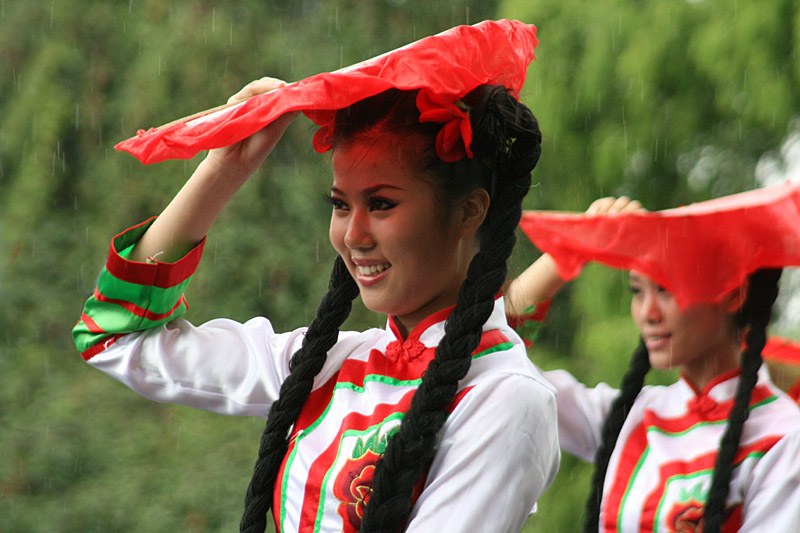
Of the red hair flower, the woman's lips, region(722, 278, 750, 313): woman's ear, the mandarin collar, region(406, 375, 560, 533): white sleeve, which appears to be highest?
the red hair flower

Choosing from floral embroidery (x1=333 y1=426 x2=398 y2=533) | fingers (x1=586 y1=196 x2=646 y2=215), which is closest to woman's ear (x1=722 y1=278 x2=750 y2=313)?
fingers (x1=586 y1=196 x2=646 y2=215)

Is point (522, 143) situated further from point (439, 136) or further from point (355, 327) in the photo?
point (355, 327)

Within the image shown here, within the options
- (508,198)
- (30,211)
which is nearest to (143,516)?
(30,211)

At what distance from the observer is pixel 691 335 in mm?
2078

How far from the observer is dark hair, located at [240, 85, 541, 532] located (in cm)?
128

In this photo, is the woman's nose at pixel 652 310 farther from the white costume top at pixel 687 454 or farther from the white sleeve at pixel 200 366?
the white sleeve at pixel 200 366

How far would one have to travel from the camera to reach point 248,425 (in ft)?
17.3

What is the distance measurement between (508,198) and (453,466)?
Answer: 1.33 feet

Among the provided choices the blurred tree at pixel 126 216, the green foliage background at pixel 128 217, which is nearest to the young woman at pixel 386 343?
the green foliage background at pixel 128 217

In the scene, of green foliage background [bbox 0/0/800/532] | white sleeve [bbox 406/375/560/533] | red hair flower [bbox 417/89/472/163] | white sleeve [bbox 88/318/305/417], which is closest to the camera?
white sleeve [bbox 406/375/560/533]

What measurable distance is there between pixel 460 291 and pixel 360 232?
0.55 ft

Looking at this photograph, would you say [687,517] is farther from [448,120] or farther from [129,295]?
[129,295]

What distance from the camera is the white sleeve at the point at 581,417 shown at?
221 cm

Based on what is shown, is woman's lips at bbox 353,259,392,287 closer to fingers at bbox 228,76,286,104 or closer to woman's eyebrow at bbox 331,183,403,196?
woman's eyebrow at bbox 331,183,403,196
